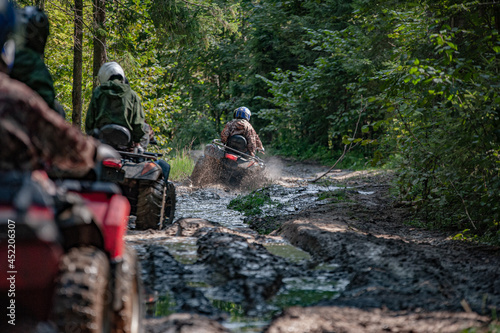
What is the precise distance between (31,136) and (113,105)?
4.77 meters

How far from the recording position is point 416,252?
5203mm

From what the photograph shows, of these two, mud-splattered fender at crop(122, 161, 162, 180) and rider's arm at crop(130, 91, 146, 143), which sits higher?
rider's arm at crop(130, 91, 146, 143)

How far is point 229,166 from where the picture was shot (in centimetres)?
1331

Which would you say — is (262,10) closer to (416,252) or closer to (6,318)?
(416,252)

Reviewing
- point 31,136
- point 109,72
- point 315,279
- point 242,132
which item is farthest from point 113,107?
point 242,132

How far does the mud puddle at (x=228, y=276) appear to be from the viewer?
3564mm

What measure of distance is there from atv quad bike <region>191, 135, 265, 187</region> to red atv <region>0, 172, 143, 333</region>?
10807 millimetres

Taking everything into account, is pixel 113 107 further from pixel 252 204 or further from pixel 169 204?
pixel 252 204

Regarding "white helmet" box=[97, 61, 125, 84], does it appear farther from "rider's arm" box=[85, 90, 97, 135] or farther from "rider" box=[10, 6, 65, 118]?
"rider" box=[10, 6, 65, 118]

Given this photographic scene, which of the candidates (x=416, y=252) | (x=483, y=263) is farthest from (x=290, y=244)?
(x=483, y=263)

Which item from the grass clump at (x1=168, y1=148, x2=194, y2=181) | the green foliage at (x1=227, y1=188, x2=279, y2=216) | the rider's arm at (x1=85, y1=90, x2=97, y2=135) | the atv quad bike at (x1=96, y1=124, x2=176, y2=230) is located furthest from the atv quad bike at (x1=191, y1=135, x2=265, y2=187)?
the rider's arm at (x1=85, y1=90, x2=97, y2=135)

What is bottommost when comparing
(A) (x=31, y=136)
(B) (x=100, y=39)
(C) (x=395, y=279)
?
(C) (x=395, y=279)

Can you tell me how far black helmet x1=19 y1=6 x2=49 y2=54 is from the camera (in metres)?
3.92

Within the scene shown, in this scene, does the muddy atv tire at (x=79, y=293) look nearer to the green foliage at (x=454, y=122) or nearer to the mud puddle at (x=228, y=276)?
the mud puddle at (x=228, y=276)
